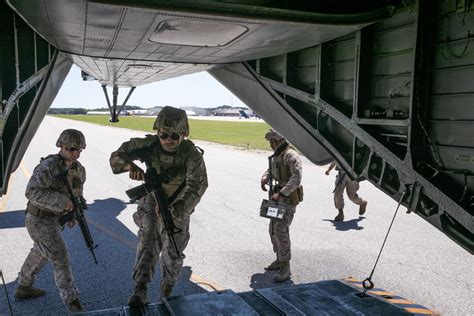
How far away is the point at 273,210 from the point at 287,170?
61 centimetres

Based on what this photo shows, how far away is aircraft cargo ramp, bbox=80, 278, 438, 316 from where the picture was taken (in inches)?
143

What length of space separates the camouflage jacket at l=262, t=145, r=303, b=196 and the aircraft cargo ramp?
156 centimetres

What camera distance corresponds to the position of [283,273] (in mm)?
5375

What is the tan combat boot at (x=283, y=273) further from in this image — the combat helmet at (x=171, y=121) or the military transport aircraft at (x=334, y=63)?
the combat helmet at (x=171, y=121)

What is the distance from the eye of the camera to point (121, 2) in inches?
118

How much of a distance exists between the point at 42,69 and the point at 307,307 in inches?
150

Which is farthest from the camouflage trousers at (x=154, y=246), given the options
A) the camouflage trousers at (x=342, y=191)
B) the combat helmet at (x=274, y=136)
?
the camouflage trousers at (x=342, y=191)

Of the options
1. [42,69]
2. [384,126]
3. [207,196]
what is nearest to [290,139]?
[384,126]

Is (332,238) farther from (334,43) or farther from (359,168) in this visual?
(334,43)

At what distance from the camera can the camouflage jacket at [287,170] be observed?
5.51m

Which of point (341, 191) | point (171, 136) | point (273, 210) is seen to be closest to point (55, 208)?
point (171, 136)

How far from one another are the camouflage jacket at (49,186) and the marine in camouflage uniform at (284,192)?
2.64m

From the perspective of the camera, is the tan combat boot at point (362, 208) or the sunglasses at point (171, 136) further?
the tan combat boot at point (362, 208)

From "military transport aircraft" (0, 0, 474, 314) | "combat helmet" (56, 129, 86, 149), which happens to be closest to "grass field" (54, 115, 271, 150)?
"military transport aircraft" (0, 0, 474, 314)
